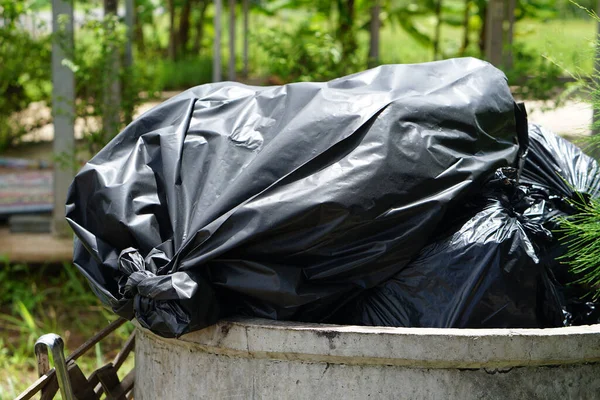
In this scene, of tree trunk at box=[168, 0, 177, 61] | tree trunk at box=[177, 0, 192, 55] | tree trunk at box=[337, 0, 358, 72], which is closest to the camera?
tree trunk at box=[337, 0, 358, 72]

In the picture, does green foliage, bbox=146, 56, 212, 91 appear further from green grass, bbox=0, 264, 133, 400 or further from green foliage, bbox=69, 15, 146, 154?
green grass, bbox=0, 264, 133, 400

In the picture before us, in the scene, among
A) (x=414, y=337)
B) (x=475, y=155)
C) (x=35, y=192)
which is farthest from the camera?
(x=35, y=192)

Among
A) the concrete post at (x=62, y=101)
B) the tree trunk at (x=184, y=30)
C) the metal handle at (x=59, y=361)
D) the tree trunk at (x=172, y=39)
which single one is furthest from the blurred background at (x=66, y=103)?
the tree trunk at (x=184, y=30)

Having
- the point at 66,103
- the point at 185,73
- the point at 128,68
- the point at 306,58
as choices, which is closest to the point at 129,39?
the point at 128,68

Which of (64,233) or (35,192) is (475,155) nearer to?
(64,233)

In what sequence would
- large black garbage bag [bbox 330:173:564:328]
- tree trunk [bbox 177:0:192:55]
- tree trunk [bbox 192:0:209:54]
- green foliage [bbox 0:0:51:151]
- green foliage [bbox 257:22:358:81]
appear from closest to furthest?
1. large black garbage bag [bbox 330:173:564:328]
2. green foliage [bbox 257:22:358:81]
3. green foliage [bbox 0:0:51:151]
4. tree trunk [bbox 177:0:192:55]
5. tree trunk [bbox 192:0:209:54]

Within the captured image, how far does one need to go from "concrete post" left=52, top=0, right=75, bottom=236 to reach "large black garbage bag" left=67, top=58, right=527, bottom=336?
246 centimetres

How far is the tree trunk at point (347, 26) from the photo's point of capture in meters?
6.32

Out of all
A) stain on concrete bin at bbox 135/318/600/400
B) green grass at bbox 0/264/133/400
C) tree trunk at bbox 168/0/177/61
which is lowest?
green grass at bbox 0/264/133/400

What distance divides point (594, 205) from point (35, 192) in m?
4.07

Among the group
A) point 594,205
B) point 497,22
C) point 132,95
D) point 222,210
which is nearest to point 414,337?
point 222,210

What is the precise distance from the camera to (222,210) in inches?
79.9

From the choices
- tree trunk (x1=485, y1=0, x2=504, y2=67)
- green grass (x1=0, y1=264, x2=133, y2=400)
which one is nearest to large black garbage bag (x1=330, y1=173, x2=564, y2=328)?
green grass (x1=0, y1=264, x2=133, y2=400)

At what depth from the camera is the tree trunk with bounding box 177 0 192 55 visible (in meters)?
10.9
